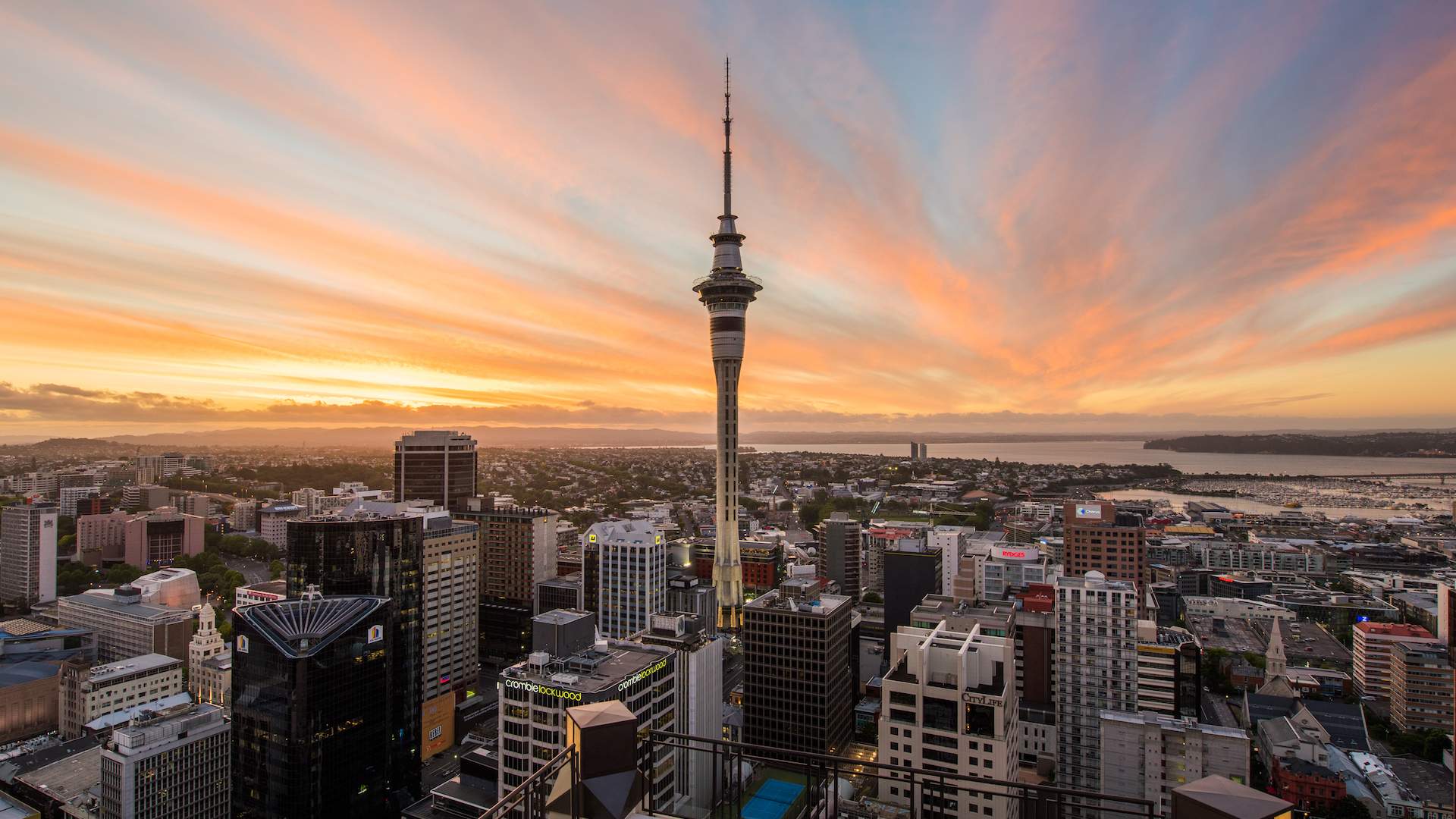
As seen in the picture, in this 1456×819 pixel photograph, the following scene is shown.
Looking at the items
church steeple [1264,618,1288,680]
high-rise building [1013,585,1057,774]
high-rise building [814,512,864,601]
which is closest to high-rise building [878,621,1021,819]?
high-rise building [1013,585,1057,774]

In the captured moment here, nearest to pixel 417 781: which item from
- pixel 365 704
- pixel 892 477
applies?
pixel 365 704

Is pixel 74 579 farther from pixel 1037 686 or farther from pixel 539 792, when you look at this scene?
pixel 539 792

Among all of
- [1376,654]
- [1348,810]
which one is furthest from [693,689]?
[1376,654]

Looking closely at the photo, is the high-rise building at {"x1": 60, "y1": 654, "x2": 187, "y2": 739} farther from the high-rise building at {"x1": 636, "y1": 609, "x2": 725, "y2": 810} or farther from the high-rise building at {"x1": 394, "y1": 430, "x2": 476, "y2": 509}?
the high-rise building at {"x1": 636, "y1": 609, "x2": 725, "y2": 810}

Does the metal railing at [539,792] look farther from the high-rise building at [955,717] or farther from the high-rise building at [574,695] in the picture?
the high-rise building at [955,717]

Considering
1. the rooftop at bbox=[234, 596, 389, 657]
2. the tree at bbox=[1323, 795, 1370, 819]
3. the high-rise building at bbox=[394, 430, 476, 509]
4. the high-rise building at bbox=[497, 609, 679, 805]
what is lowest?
the tree at bbox=[1323, 795, 1370, 819]

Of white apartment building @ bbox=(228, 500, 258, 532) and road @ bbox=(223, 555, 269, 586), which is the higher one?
white apartment building @ bbox=(228, 500, 258, 532)

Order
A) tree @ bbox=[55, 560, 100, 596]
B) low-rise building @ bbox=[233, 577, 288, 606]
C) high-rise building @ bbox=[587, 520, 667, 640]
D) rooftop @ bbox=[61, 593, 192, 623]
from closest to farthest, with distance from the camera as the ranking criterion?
rooftop @ bbox=[61, 593, 192, 623] < low-rise building @ bbox=[233, 577, 288, 606] < high-rise building @ bbox=[587, 520, 667, 640] < tree @ bbox=[55, 560, 100, 596]
